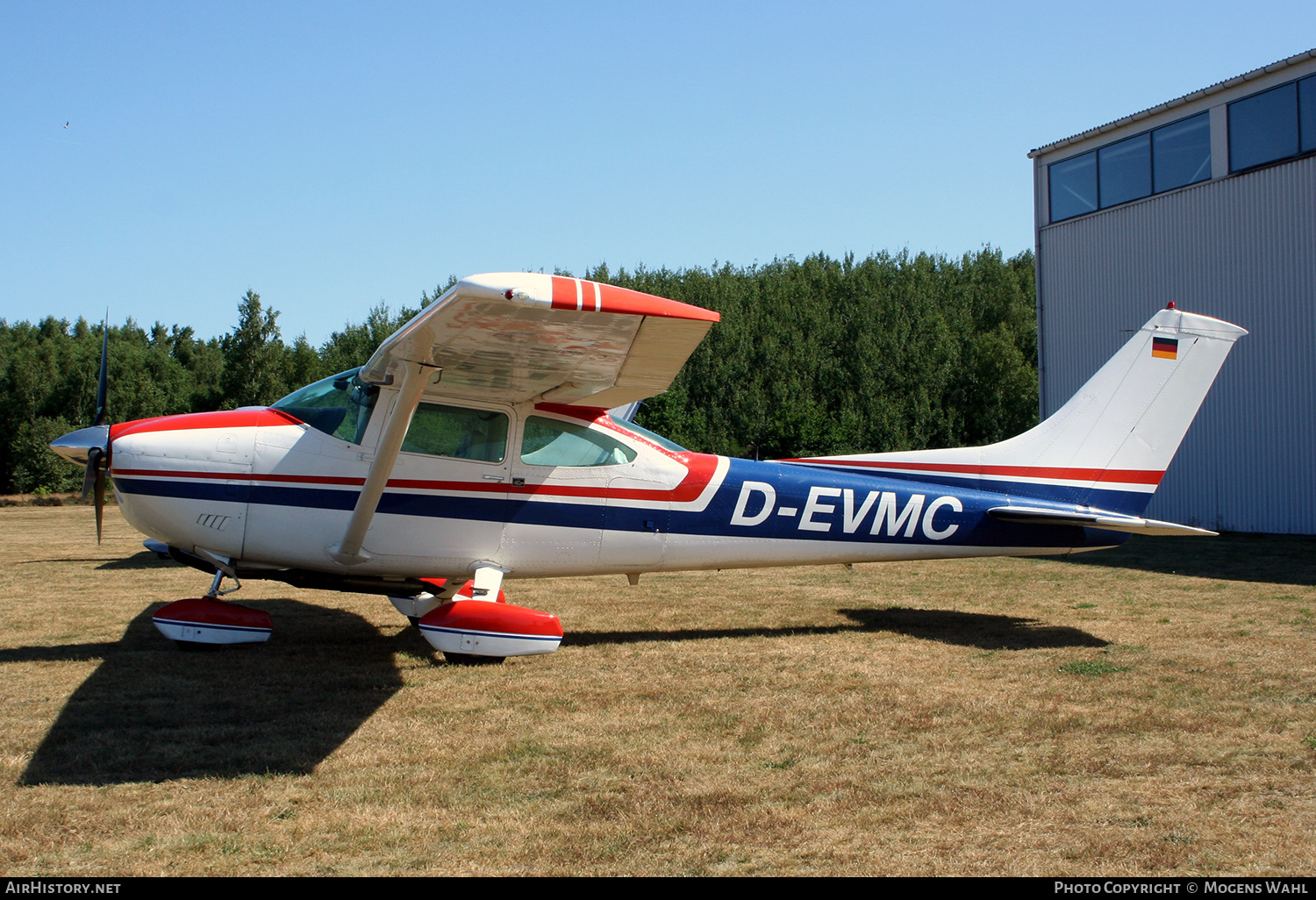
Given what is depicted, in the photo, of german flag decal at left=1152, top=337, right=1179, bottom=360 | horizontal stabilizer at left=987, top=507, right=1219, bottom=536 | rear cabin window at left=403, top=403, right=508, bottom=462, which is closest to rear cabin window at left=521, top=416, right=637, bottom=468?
rear cabin window at left=403, top=403, right=508, bottom=462

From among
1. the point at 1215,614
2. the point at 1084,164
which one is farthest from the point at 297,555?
the point at 1084,164

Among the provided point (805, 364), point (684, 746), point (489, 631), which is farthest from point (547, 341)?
point (805, 364)

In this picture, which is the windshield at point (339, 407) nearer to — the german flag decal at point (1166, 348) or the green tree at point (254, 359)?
the german flag decal at point (1166, 348)

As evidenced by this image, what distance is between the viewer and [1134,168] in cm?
1875

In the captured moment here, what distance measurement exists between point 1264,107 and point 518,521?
55.7 feet

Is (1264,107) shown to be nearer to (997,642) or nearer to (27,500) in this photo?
(997,642)

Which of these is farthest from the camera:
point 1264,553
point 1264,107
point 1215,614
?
point 1264,107

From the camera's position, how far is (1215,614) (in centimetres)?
817

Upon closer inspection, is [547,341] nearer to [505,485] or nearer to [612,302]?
[612,302]

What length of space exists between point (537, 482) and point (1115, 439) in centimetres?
504

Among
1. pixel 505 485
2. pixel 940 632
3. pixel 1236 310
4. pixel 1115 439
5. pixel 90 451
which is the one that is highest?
pixel 1236 310

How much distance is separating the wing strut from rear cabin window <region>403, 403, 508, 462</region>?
10.2 inches

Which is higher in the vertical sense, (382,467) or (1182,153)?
(1182,153)

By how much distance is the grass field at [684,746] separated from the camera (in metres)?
3.27
